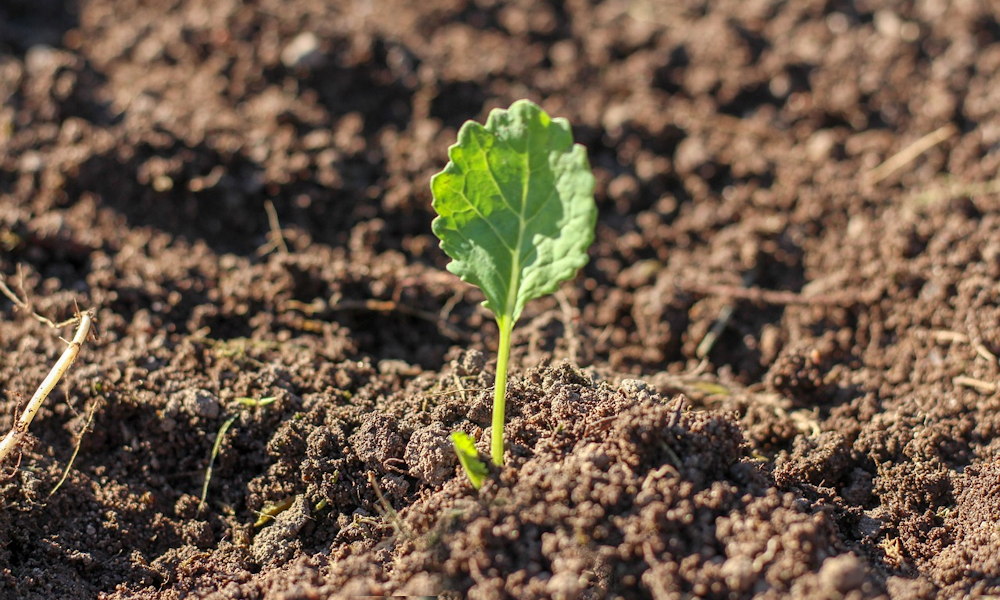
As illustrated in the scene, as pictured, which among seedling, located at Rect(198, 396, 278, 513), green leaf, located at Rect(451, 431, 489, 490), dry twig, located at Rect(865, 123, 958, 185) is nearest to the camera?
green leaf, located at Rect(451, 431, 489, 490)

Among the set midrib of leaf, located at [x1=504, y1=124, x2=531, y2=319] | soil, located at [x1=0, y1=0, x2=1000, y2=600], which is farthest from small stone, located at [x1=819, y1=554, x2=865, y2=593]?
midrib of leaf, located at [x1=504, y1=124, x2=531, y2=319]

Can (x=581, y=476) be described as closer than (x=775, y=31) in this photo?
Yes

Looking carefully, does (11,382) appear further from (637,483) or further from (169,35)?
(169,35)

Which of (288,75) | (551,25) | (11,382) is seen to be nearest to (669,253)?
(551,25)

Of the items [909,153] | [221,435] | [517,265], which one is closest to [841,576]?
[517,265]

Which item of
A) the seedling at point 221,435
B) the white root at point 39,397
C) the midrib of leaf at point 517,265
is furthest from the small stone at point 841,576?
the white root at point 39,397

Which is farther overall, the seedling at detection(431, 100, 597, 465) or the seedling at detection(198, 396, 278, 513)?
the seedling at detection(198, 396, 278, 513)

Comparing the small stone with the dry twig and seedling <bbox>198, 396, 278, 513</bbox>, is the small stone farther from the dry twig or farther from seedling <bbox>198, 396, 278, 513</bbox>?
the dry twig

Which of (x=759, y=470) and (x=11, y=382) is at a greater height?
(x=11, y=382)
